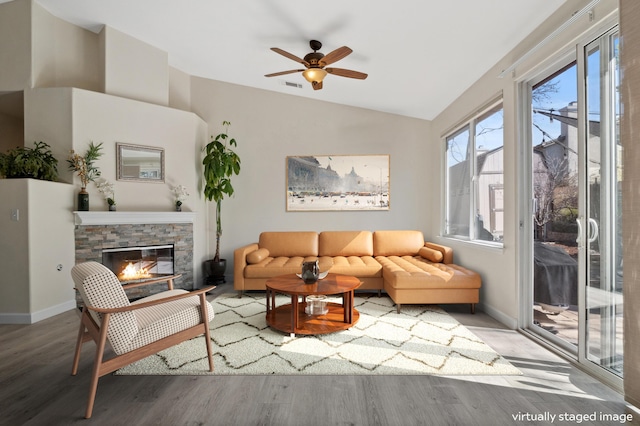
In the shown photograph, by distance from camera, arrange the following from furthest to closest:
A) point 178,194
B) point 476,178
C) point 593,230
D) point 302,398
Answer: point 178,194
point 476,178
point 593,230
point 302,398

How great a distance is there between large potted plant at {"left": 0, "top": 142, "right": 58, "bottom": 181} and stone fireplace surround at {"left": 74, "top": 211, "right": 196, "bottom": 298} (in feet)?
1.88

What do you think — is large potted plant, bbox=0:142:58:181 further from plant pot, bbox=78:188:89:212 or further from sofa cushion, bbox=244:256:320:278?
sofa cushion, bbox=244:256:320:278

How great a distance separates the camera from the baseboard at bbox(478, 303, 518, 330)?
9.34ft

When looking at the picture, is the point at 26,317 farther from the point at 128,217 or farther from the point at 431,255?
the point at 431,255

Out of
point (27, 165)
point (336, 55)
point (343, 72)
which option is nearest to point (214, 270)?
point (27, 165)

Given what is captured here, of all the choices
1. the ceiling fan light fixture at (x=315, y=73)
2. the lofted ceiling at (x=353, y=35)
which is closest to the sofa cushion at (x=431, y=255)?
the lofted ceiling at (x=353, y=35)

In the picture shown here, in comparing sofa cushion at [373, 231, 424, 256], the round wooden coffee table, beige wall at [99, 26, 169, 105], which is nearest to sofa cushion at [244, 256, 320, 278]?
the round wooden coffee table

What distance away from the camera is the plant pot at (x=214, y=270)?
4668 mm

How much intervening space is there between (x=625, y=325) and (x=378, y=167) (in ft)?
12.5

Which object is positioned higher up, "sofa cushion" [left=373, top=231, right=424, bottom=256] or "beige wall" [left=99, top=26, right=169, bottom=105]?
"beige wall" [left=99, top=26, right=169, bottom=105]

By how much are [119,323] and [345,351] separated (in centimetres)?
163

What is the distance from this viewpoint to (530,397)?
1785 mm

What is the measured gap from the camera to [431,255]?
4176 mm

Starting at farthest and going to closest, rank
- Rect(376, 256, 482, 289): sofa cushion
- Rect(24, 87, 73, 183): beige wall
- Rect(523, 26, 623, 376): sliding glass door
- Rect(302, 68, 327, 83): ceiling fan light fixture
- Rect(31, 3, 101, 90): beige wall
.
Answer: Rect(31, 3, 101, 90): beige wall < Rect(24, 87, 73, 183): beige wall < Rect(376, 256, 482, 289): sofa cushion < Rect(302, 68, 327, 83): ceiling fan light fixture < Rect(523, 26, 623, 376): sliding glass door
